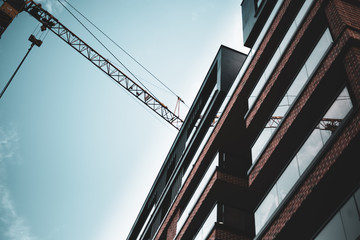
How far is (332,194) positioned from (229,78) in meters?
14.0

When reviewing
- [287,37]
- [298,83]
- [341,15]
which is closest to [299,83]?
[298,83]

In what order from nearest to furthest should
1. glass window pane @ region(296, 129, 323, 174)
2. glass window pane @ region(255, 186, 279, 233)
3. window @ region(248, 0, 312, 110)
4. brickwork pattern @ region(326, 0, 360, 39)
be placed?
glass window pane @ region(296, 129, 323, 174)
brickwork pattern @ region(326, 0, 360, 39)
glass window pane @ region(255, 186, 279, 233)
window @ region(248, 0, 312, 110)

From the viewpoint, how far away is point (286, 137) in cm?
1329

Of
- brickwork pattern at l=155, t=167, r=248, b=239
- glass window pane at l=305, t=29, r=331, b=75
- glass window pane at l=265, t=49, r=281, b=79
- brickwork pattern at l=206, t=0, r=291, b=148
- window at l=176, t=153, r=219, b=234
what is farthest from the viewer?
window at l=176, t=153, r=219, b=234

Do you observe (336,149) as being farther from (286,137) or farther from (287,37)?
(287,37)

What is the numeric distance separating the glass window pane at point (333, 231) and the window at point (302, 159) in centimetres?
218

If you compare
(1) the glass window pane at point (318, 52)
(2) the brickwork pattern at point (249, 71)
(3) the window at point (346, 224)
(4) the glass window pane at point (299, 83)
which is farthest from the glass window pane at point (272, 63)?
(3) the window at point (346, 224)

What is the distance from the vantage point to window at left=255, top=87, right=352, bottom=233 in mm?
10453

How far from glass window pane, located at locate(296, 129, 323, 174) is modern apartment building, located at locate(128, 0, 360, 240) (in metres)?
0.04

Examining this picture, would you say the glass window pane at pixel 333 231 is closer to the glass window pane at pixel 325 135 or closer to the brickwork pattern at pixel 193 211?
the glass window pane at pixel 325 135

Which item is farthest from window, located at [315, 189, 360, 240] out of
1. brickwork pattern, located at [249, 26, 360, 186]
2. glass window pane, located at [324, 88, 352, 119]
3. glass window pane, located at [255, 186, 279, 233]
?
brickwork pattern, located at [249, 26, 360, 186]

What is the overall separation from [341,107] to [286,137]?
321 cm

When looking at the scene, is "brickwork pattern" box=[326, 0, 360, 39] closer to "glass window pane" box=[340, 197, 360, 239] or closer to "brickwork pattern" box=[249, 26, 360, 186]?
"brickwork pattern" box=[249, 26, 360, 186]

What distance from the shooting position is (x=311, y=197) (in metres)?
10.4
